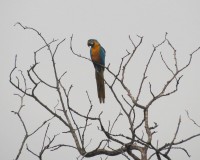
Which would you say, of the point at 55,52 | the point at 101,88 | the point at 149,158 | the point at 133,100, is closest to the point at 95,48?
the point at 101,88

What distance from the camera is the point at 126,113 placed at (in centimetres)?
330

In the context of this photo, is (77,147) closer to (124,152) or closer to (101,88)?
(124,152)

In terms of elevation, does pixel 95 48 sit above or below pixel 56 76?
above

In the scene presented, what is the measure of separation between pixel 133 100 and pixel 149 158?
689 millimetres

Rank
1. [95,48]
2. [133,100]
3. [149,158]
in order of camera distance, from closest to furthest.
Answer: [149,158] < [133,100] < [95,48]

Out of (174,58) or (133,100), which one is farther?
(174,58)

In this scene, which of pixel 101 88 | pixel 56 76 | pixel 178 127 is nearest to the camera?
pixel 178 127

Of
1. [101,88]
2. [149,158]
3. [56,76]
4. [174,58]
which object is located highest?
[101,88]

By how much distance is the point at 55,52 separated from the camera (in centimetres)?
387

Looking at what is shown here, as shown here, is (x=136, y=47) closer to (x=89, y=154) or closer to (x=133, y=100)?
(x=133, y=100)

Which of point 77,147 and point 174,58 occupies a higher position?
point 174,58

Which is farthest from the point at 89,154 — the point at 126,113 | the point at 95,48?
the point at 95,48

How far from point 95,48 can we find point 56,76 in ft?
14.9

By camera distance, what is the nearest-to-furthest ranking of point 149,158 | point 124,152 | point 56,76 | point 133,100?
point 149,158 < point 124,152 < point 133,100 < point 56,76
